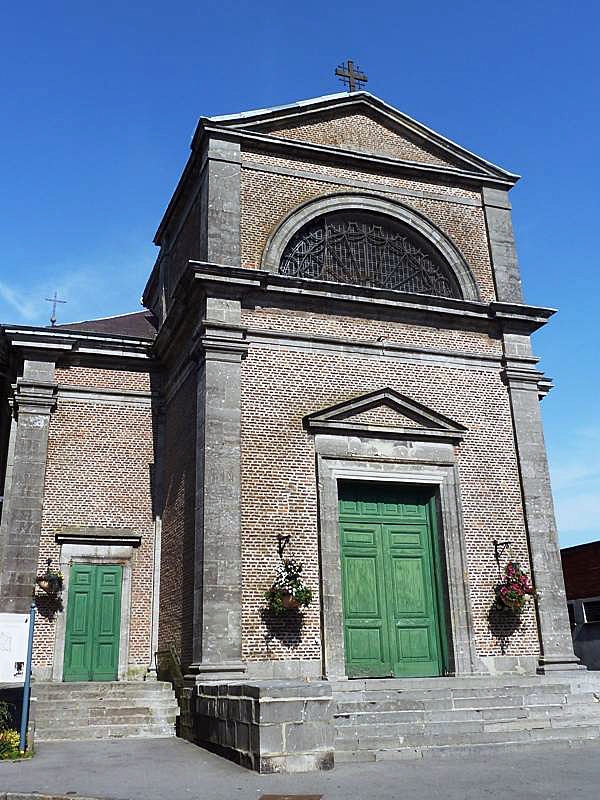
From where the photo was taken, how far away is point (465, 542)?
13266 mm

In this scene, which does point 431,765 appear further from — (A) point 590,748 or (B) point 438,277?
(B) point 438,277

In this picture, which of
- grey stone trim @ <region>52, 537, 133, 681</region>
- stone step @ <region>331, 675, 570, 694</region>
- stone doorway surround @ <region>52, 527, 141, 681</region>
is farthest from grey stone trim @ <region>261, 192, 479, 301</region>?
stone step @ <region>331, 675, 570, 694</region>

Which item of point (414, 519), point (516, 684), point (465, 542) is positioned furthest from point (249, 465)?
point (516, 684)

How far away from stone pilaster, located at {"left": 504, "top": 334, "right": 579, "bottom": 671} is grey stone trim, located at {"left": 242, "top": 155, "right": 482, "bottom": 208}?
10.2ft

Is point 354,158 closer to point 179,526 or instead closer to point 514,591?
point 179,526

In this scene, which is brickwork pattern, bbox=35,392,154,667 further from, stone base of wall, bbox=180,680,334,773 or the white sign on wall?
stone base of wall, bbox=180,680,334,773

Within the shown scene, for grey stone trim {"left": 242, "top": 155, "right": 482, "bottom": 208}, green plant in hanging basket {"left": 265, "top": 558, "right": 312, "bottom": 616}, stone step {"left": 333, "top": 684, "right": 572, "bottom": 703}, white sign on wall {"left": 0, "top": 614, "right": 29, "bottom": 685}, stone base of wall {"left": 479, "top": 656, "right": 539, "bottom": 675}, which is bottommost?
stone step {"left": 333, "top": 684, "right": 572, "bottom": 703}

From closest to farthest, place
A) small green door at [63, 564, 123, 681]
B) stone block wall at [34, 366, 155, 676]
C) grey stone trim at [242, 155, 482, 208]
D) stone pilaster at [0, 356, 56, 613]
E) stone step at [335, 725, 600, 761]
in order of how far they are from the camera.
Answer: stone step at [335, 725, 600, 761] < stone pilaster at [0, 356, 56, 613] < small green door at [63, 564, 123, 681] < stone block wall at [34, 366, 155, 676] < grey stone trim at [242, 155, 482, 208]

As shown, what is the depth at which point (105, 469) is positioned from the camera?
15.0m

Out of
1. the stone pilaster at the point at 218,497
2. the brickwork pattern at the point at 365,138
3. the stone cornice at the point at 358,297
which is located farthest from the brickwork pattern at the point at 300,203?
the stone pilaster at the point at 218,497

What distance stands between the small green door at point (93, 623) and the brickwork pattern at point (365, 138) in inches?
357

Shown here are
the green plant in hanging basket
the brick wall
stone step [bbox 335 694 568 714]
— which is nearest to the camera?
stone step [bbox 335 694 568 714]

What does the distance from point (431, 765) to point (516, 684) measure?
3.80 meters

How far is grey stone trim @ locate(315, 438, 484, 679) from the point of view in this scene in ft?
39.8
